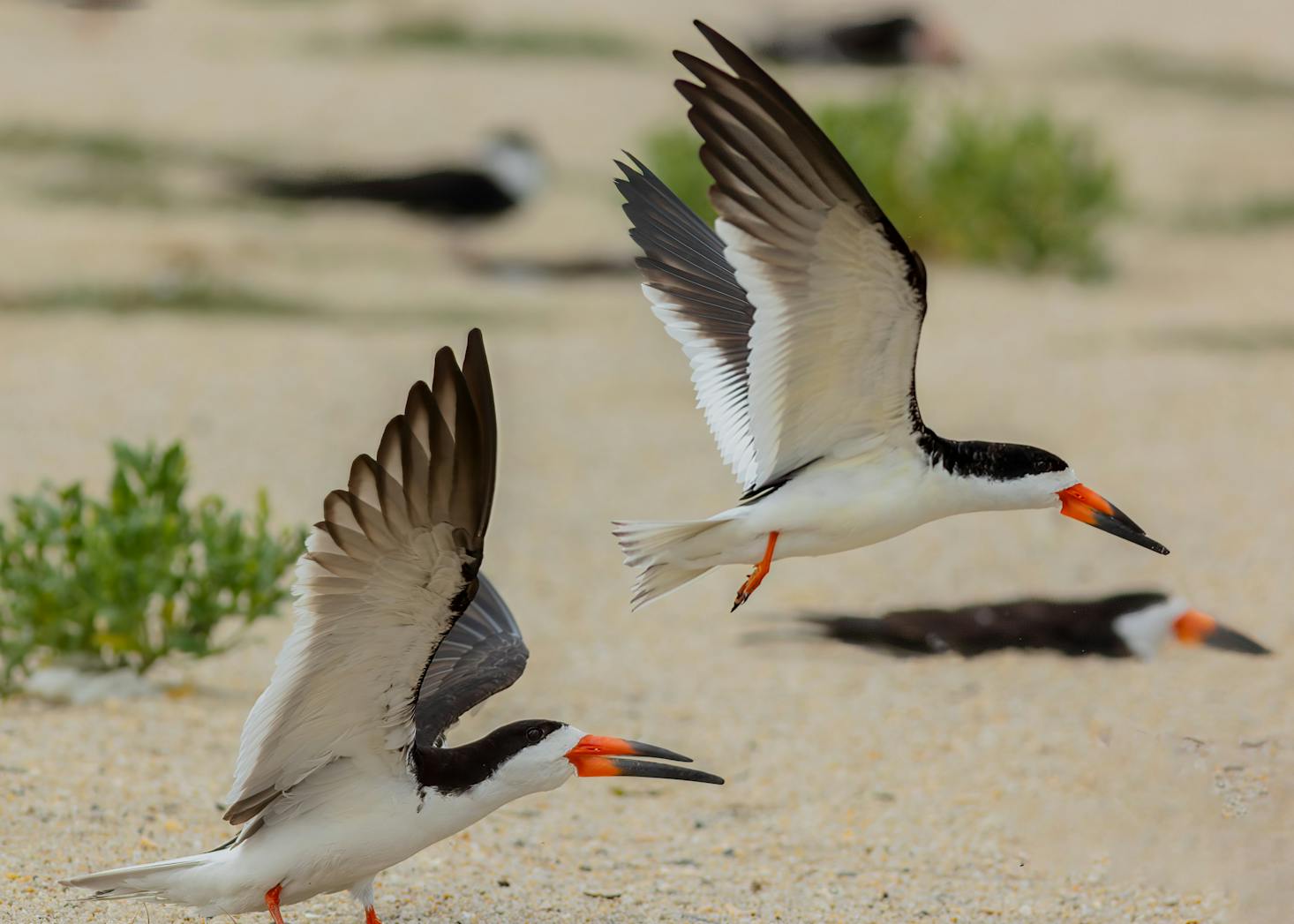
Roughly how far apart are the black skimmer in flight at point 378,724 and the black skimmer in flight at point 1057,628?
103 inches

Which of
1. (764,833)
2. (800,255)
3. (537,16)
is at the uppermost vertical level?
(537,16)

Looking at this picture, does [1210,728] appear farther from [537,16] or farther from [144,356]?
[537,16]

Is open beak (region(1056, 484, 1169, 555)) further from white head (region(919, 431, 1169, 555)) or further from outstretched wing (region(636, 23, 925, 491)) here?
outstretched wing (region(636, 23, 925, 491))

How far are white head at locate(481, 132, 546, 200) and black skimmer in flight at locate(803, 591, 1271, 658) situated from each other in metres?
8.93

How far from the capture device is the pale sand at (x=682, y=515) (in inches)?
158

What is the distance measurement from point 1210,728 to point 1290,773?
0.66m

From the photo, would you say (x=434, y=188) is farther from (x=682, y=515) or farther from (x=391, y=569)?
(x=391, y=569)

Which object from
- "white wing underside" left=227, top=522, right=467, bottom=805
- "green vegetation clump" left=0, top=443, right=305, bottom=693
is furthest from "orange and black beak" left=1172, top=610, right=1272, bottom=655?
"white wing underside" left=227, top=522, right=467, bottom=805

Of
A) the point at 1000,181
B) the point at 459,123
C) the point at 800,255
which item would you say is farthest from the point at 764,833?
the point at 459,123

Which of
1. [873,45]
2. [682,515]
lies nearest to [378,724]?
[682,515]

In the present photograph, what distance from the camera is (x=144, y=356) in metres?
9.52

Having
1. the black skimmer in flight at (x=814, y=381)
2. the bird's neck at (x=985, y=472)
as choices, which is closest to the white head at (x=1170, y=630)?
the black skimmer in flight at (x=814, y=381)

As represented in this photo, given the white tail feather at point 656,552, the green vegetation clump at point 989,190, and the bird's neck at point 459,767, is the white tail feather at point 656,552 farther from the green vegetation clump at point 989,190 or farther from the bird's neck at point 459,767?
the green vegetation clump at point 989,190

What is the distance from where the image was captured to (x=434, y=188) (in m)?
14.1
